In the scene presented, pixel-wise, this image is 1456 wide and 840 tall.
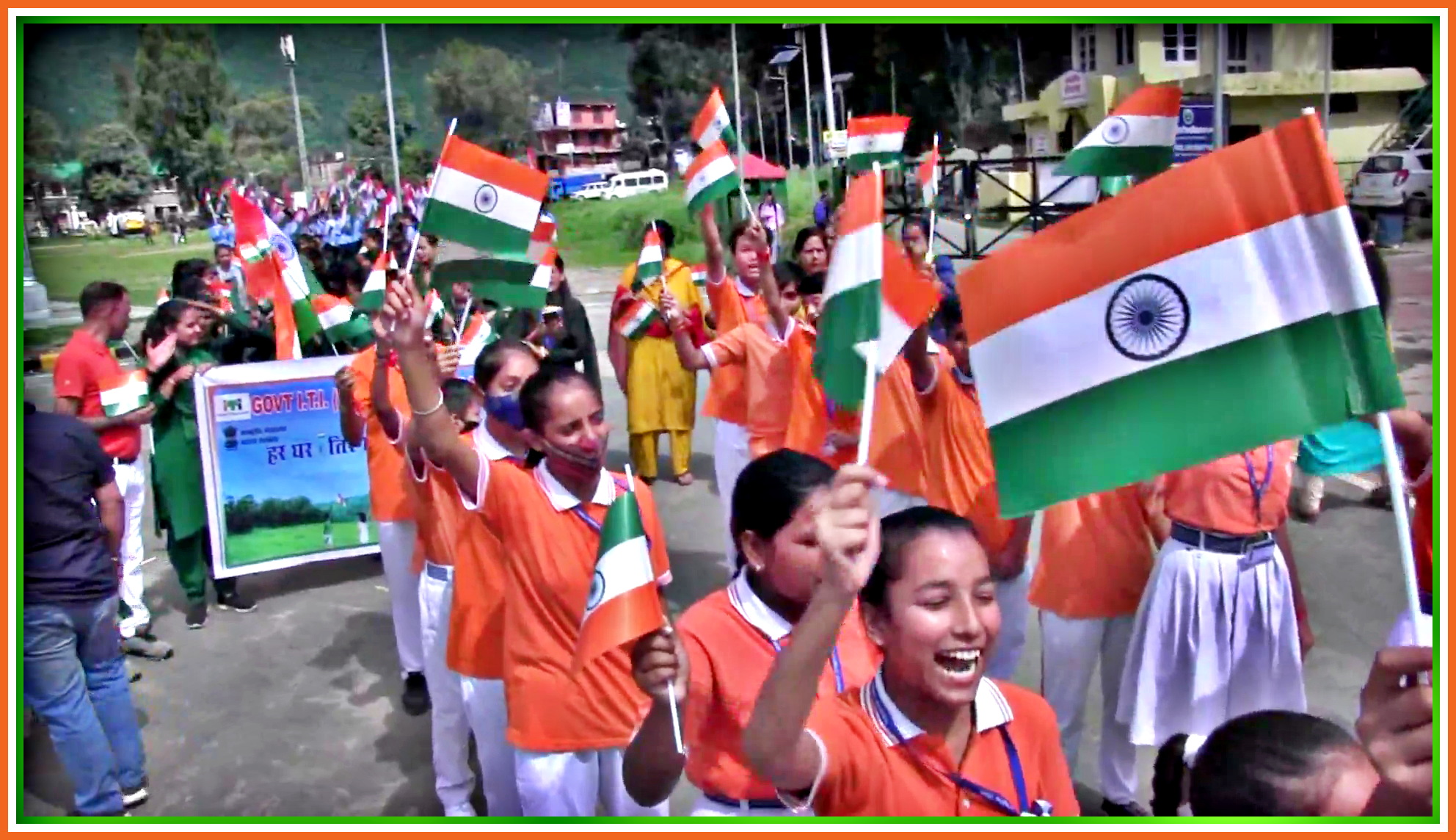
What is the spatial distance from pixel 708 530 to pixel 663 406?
1.29 m

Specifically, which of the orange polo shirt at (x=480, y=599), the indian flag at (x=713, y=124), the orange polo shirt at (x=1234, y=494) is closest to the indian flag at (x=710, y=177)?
the indian flag at (x=713, y=124)

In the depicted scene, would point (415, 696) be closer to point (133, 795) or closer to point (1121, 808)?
point (133, 795)

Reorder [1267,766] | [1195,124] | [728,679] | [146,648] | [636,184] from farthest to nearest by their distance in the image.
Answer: [636,184] → [1195,124] → [146,648] → [728,679] → [1267,766]

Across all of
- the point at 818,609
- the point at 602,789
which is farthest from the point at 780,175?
the point at 818,609

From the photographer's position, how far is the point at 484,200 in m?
4.04

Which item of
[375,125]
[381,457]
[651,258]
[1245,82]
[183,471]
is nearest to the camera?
[381,457]

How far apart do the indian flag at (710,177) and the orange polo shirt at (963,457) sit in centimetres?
260

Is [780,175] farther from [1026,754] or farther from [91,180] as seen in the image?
[91,180]

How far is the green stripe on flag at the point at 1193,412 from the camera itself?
2.01m

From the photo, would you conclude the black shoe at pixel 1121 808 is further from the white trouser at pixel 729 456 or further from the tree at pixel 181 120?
the tree at pixel 181 120

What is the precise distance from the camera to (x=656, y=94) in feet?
157

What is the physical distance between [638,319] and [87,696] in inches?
193

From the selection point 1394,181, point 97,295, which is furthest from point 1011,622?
point 1394,181

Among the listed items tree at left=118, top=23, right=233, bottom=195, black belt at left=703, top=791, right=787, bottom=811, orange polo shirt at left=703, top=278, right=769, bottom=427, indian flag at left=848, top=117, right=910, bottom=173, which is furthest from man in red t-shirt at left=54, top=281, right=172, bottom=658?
tree at left=118, top=23, right=233, bottom=195
